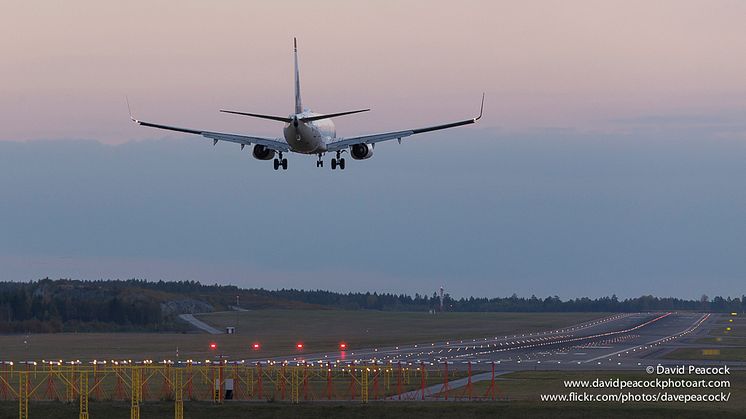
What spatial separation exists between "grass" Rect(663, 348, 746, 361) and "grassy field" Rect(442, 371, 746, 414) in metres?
18.8

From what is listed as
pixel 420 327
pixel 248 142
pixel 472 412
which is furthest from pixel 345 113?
pixel 420 327

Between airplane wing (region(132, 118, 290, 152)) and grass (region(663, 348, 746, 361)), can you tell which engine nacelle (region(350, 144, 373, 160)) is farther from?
grass (region(663, 348, 746, 361))

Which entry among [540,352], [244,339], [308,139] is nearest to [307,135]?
[308,139]

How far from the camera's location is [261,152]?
8306 cm

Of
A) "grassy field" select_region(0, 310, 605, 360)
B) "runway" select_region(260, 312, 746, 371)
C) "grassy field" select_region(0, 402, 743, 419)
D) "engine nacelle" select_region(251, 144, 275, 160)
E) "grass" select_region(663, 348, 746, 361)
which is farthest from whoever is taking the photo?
"grassy field" select_region(0, 310, 605, 360)

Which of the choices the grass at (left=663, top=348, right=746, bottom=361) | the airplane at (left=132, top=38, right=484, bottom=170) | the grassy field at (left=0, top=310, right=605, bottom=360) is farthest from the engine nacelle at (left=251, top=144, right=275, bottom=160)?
the grass at (left=663, top=348, right=746, bottom=361)

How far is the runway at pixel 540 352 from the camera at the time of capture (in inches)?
3999

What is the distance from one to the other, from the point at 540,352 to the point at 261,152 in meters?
46.3

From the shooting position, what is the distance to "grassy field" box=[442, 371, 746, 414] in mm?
66875

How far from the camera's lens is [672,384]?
77.2 metres

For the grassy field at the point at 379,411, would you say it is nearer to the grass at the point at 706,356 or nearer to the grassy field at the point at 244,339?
the grass at the point at 706,356

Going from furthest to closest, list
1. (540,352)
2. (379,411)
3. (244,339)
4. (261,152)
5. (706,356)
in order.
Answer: (244,339) < (540,352) < (706,356) < (261,152) < (379,411)

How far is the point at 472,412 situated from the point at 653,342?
8290 centimetres

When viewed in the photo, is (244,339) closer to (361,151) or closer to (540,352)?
(540,352)
